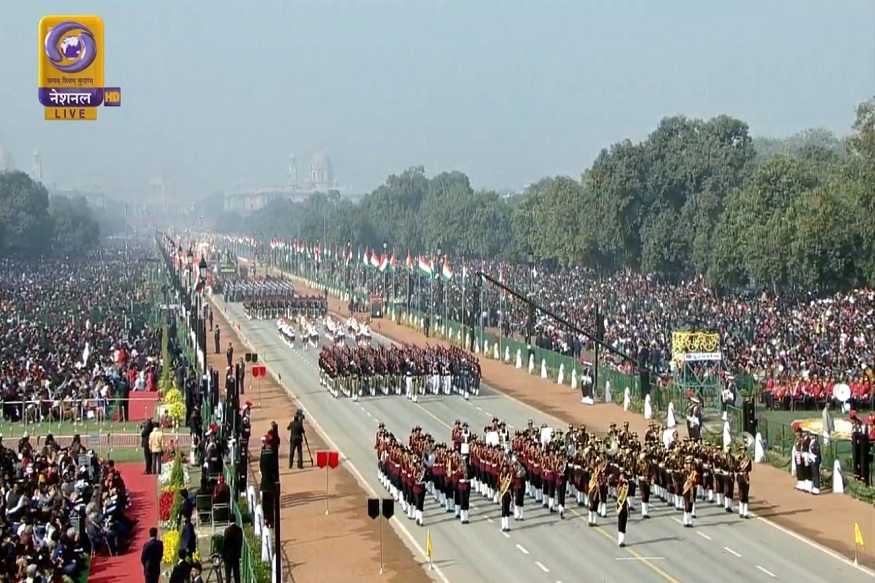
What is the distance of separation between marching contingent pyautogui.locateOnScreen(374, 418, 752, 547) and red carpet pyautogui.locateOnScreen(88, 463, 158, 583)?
584cm

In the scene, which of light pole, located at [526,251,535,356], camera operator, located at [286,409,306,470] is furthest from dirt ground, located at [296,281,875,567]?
camera operator, located at [286,409,306,470]

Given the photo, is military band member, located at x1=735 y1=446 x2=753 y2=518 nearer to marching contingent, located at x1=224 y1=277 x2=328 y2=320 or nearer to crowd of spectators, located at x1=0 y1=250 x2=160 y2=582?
crowd of spectators, located at x1=0 y1=250 x2=160 y2=582

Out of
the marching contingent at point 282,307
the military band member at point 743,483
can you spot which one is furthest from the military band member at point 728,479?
the marching contingent at point 282,307

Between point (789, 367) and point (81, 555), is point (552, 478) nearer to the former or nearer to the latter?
point (81, 555)

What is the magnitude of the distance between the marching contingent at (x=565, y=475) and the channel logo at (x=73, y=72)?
482 inches

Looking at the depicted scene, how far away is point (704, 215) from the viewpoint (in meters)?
92.2

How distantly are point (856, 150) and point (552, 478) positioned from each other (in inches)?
1620

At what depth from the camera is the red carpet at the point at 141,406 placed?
1786 inches

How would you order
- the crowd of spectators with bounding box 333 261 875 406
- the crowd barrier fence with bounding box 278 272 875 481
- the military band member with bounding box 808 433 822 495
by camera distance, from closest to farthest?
the military band member with bounding box 808 433 822 495, the crowd barrier fence with bounding box 278 272 875 481, the crowd of spectators with bounding box 333 261 875 406

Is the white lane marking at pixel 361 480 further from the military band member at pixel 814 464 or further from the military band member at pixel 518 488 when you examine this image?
the military band member at pixel 814 464

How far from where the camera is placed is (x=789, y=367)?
161 ft

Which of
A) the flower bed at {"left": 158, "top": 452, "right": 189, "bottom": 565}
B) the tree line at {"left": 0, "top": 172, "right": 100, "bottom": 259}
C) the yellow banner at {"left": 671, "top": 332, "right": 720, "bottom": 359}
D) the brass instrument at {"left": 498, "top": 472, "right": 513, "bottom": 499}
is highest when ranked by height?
the tree line at {"left": 0, "top": 172, "right": 100, "bottom": 259}

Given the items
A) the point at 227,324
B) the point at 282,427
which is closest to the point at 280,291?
the point at 227,324

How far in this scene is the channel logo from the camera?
35.2 meters
